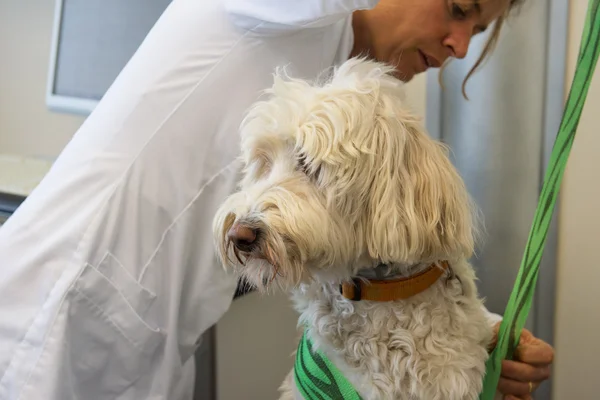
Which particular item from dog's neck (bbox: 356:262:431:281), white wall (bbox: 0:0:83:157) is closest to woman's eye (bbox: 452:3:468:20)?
dog's neck (bbox: 356:262:431:281)

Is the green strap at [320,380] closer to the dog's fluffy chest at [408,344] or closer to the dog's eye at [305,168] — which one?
the dog's fluffy chest at [408,344]

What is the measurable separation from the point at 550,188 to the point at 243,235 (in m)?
0.34

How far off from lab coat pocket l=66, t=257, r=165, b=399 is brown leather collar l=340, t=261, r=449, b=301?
A: 11.0 inches

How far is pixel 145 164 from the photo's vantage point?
0.88 m

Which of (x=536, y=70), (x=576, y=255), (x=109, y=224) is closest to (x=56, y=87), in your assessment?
(x=109, y=224)

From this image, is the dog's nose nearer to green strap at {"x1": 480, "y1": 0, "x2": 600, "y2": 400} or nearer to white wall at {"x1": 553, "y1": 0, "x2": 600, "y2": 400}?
green strap at {"x1": 480, "y1": 0, "x2": 600, "y2": 400}

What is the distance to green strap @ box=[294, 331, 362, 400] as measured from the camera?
82 cm

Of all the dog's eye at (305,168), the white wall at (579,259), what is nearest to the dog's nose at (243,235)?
the dog's eye at (305,168)

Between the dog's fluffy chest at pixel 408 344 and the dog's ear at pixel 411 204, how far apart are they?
0.28 ft

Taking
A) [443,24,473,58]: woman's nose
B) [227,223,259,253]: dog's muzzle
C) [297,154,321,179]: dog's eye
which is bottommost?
[227,223,259,253]: dog's muzzle

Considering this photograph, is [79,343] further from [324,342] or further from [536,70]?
[536,70]

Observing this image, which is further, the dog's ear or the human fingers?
the human fingers

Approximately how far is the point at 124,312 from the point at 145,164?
201mm

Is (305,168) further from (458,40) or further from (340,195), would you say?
(458,40)
